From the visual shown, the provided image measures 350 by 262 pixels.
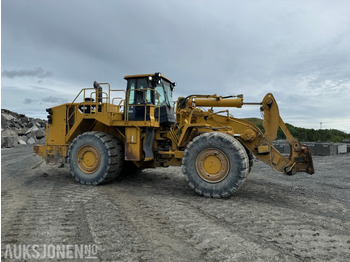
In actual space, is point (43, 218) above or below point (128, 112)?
below

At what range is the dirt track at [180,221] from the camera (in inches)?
136

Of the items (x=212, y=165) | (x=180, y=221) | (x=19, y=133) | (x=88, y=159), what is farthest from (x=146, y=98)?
(x=19, y=133)

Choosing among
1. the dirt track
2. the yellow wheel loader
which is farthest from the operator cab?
the dirt track

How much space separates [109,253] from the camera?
132 inches

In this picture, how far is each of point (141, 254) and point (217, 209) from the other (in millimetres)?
2258

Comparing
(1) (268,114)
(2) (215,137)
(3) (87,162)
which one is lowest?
(3) (87,162)

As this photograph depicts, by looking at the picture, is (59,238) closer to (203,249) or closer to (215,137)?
(203,249)

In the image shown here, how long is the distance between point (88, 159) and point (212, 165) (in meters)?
3.42

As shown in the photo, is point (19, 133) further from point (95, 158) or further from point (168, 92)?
point (168, 92)

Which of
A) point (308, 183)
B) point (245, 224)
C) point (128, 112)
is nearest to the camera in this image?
point (245, 224)

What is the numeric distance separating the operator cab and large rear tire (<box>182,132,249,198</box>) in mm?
1701

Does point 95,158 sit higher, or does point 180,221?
point 95,158

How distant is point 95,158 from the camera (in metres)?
7.55

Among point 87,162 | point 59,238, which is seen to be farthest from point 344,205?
point 87,162
